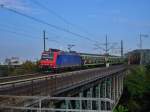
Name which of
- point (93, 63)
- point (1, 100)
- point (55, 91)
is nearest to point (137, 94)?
point (93, 63)

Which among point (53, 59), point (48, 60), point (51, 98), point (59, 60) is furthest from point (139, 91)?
point (51, 98)

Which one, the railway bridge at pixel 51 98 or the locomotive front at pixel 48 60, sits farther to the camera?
the locomotive front at pixel 48 60

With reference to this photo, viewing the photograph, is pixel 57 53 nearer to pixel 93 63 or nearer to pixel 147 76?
pixel 147 76

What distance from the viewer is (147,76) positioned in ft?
231

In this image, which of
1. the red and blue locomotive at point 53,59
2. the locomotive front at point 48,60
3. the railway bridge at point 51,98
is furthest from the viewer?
the red and blue locomotive at point 53,59

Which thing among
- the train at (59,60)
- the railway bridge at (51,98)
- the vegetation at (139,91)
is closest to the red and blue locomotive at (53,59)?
the train at (59,60)

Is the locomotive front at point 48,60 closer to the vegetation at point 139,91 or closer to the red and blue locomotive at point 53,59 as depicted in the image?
the red and blue locomotive at point 53,59

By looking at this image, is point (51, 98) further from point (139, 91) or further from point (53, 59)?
point (139, 91)

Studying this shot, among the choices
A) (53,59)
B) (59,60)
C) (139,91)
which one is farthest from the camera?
(139,91)

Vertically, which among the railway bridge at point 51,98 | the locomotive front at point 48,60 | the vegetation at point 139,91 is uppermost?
the locomotive front at point 48,60

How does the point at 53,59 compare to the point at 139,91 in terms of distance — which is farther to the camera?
the point at 139,91

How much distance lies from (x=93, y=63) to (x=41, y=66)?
3252 centimetres

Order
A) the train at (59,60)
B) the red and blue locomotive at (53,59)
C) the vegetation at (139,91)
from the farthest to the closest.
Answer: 1. the vegetation at (139,91)
2. the train at (59,60)
3. the red and blue locomotive at (53,59)

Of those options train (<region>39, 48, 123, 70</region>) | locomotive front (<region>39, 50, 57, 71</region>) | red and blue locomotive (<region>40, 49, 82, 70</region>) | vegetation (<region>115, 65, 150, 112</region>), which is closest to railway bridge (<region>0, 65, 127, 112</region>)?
locomotive front (<region>39, 50, 57, 71</region>)
